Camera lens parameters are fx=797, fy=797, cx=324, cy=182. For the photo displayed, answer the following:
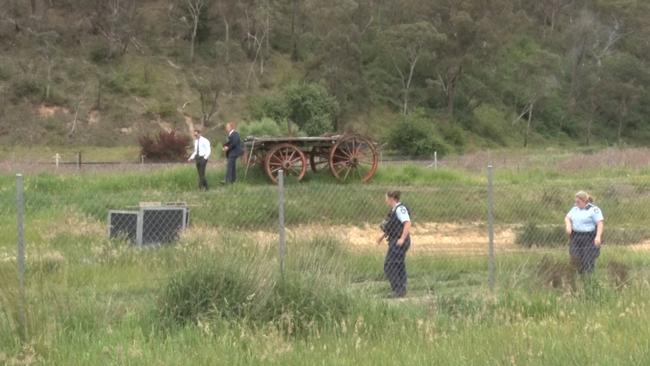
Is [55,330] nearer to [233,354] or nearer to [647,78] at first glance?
[233,354]

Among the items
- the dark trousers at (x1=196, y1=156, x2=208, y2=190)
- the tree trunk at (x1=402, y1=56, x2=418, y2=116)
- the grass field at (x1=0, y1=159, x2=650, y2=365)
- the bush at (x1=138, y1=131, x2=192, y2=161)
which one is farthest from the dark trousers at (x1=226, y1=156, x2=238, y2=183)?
the tree trunk at (x1=402, y1=56, x2=418, y2=116)

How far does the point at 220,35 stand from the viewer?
5922cm

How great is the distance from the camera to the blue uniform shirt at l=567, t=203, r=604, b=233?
36.4ft

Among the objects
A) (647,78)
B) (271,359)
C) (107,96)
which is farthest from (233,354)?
(647,78)

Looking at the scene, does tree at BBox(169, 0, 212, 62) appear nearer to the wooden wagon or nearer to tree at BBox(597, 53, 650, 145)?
tree at BBox(597, 53, 650, 145)

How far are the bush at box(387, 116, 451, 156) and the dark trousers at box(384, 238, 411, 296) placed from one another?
35.4 m

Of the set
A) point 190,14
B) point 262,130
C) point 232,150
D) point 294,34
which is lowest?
point 232,150

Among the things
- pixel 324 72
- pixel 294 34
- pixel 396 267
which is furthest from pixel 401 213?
pixel 294 34

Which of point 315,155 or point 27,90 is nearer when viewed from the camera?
point 315,155

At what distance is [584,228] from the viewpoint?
11.1 meters

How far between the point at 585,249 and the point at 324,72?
46.9 m

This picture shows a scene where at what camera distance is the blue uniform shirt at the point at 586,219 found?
11094 millimetres

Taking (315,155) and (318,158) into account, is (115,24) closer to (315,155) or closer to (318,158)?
(318,158)

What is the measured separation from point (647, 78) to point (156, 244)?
66.3 meters
